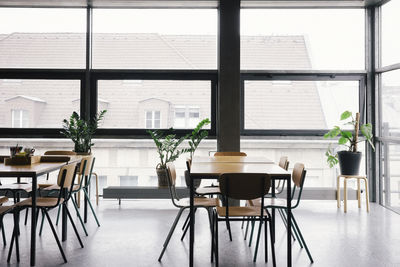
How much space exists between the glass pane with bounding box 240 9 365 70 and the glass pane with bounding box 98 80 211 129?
97 centimetres

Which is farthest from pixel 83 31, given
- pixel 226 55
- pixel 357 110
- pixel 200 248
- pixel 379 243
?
pixel 379 243

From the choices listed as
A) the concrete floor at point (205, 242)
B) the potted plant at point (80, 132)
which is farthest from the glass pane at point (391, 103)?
the potted plant at point (80, 132)

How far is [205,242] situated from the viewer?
3.75 metres

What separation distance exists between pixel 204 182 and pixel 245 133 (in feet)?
3.56

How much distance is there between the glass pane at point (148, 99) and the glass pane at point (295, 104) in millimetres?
798

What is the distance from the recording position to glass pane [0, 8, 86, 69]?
6.01 meters

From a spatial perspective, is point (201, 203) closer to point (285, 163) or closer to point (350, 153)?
point (285, 163)

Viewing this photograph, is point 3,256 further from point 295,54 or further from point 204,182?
point 295,54

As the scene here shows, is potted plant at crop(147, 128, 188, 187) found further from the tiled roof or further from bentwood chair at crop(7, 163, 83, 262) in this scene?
bentwood chair at crop(7, 163, 83, 262)

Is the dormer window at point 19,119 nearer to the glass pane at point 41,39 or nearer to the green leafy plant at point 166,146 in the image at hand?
the glass pane at point 41,39

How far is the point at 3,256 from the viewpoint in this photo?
3270 millimetres

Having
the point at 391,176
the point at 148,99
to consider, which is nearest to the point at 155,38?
the point at 148,99

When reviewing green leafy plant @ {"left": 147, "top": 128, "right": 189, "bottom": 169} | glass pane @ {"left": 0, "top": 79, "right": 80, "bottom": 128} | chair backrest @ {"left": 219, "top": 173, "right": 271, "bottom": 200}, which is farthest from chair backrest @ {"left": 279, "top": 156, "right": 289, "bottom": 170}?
glass pane @ {"left": 0, "top": 79, "right": 80, "bottom": 128}

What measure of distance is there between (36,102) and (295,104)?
438cm
